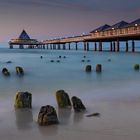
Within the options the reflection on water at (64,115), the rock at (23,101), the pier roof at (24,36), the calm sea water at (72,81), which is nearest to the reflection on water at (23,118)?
the rock at (23,101)

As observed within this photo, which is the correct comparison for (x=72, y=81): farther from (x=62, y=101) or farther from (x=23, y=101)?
(x=23, y=101)

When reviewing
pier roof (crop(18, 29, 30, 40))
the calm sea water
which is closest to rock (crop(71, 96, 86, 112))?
the calm sea water

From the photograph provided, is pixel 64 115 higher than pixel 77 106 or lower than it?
lower

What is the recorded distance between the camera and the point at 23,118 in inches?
368

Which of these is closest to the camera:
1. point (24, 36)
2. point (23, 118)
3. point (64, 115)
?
point (23, 118)

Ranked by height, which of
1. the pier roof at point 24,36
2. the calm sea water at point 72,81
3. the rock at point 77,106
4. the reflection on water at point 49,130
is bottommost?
the calm sea water at point 72,81

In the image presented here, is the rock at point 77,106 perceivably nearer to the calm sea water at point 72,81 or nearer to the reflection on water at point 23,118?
the reflection on water at point 23,118

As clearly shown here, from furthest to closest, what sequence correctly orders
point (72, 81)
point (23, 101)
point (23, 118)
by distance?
1. point (72, 81)
2. point (23, 101)
3. point (23, 118)

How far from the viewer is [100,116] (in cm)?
936

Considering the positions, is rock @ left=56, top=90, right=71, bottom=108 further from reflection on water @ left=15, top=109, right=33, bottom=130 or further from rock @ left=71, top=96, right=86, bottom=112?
reflection on water @ left=15, top=109, right=33, bottom=130

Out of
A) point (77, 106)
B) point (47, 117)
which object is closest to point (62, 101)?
point (77, 106)

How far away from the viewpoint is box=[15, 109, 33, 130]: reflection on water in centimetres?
851

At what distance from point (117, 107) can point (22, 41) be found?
535 feet

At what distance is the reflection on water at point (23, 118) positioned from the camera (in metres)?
8.51
